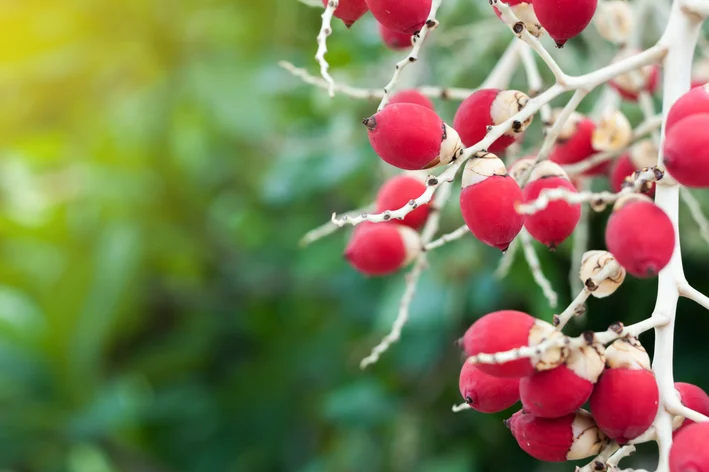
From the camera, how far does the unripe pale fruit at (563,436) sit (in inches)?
20.2

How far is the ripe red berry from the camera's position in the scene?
1.56 feet

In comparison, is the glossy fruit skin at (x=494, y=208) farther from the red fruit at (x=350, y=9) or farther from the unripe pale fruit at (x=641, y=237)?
the red fruit at (x=350, y=9)

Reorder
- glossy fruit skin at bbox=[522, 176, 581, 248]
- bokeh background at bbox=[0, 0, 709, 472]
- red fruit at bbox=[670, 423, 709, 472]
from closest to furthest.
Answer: red fruit at bbox=[670, 423, 709, 472], glossy fruit skin at bbox=[522, 176, 581, 248], bokeh background at bbox=[0, 0, 709, 472]

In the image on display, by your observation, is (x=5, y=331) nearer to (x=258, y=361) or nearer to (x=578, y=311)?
(x=258, y=361)

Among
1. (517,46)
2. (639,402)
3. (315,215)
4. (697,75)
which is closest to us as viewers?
(639,402)

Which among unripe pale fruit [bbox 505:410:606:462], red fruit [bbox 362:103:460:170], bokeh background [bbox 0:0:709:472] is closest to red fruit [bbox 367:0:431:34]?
red fruit [bbox 362:103:460:170]

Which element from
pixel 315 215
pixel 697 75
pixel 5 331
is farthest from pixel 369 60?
pixel 5 331

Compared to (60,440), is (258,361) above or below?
below

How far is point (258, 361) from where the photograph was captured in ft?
6.20

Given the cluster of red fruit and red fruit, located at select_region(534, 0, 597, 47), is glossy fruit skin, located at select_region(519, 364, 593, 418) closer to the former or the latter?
the cluster of red fruit

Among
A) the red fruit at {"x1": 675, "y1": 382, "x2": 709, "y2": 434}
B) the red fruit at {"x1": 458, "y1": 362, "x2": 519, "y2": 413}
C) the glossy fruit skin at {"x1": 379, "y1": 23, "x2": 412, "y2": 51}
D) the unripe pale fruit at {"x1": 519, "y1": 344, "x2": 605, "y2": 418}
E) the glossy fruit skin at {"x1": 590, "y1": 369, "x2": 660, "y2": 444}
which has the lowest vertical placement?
the red fruit at {"x1": 675, "y1": 382, "x2": 709, "y2": 434}

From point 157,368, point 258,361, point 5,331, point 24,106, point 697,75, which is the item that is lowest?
point 697,75

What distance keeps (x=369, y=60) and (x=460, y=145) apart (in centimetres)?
81

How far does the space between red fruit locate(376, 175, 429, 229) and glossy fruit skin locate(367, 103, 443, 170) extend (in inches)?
6.8
